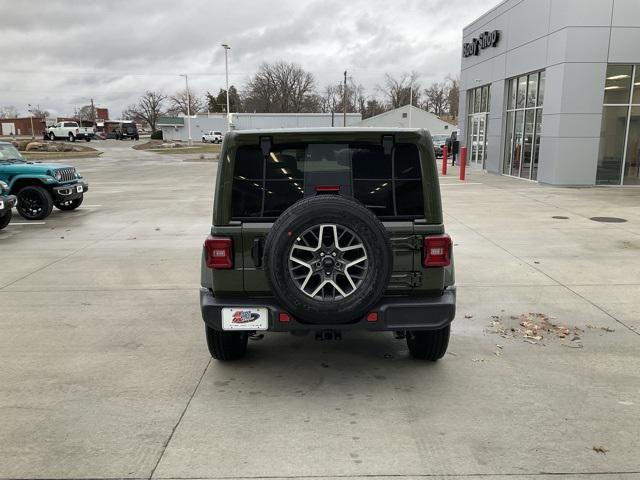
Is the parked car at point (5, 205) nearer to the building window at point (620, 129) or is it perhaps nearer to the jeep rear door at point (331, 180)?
the jeep rear door at point (331, 180)

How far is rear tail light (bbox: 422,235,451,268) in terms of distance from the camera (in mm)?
3750

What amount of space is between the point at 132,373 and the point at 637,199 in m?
14.0

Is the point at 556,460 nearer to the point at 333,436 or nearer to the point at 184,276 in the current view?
the point at 333,436

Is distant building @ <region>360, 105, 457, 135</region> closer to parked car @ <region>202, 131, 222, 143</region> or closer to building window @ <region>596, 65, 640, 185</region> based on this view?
parked car @ <region>202, 131, 222, 143</region>

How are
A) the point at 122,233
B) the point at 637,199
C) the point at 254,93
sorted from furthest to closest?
the point at 254,93, the point at 637,199, the point at 122,233

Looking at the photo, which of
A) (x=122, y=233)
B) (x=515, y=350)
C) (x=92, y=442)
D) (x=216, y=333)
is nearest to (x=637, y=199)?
(x=515, y=350)

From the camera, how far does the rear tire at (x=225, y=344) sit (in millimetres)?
4258

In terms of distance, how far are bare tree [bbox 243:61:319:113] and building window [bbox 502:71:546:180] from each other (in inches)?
3029

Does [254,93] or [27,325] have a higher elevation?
[254,93]

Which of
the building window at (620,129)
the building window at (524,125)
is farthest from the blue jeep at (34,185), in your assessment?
the building window at (620,129)

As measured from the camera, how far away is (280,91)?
9662 cm

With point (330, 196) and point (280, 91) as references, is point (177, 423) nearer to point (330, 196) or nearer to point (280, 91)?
point (330, 196)

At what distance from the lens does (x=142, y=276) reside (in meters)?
7.20

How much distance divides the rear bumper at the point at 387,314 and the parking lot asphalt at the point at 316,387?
0.53 m
